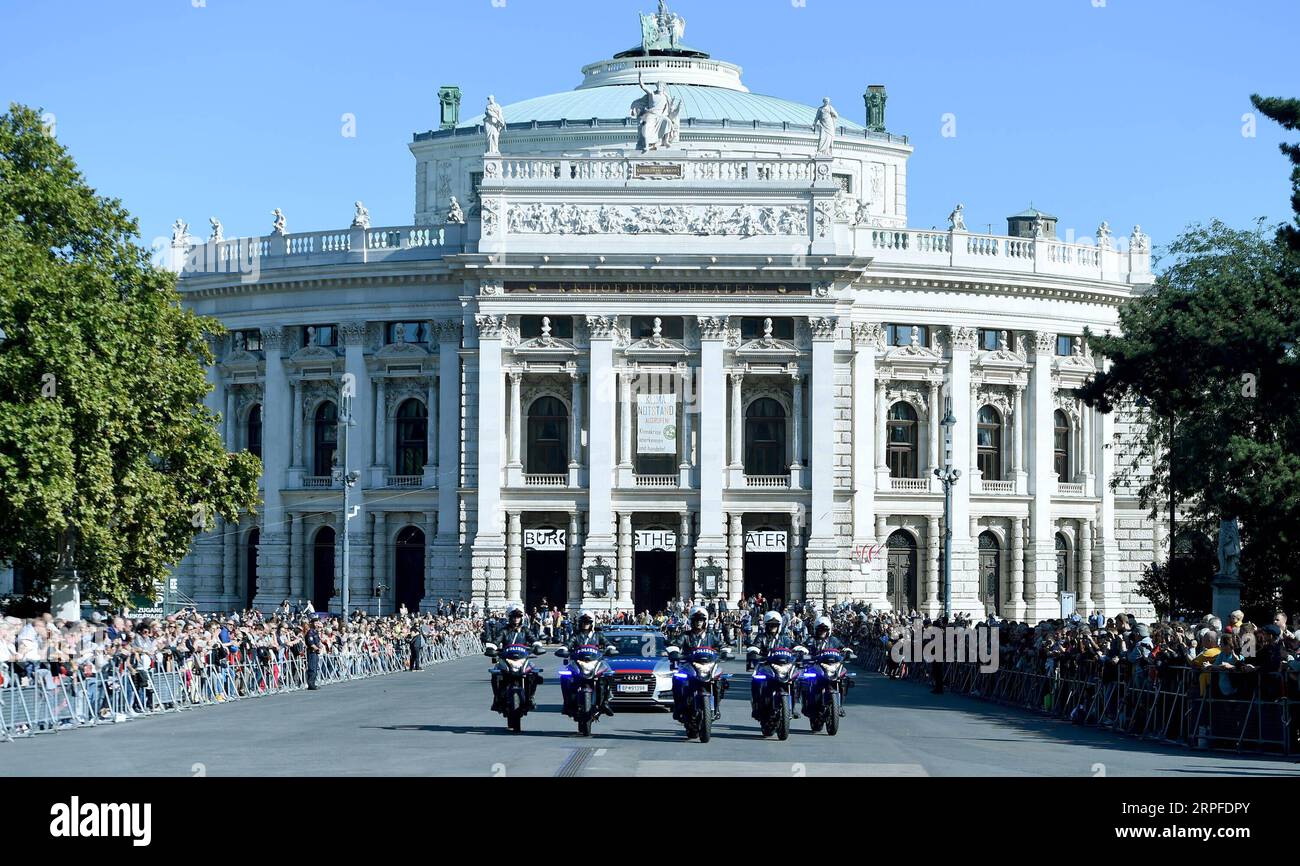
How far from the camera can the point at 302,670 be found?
5419 cm

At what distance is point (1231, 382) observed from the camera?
187ft

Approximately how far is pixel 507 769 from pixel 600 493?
59109 mm

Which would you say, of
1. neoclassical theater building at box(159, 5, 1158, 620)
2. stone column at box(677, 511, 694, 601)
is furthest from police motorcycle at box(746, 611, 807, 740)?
stone column at box(677, 511, 694, 601)

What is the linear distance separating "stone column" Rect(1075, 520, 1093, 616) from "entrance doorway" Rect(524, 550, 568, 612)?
2551 centimetres

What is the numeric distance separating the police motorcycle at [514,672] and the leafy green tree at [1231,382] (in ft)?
68.4

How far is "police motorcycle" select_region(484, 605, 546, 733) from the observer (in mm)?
35844

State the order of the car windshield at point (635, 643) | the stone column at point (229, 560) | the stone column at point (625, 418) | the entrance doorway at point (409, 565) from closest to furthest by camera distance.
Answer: the car windshield at point (635, 643)
the stone column at point (625, 418)
the entrance doorway at point (409, 565)
the stone column at point (229, 560)

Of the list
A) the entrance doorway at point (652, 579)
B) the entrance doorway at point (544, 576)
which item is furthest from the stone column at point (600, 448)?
the entrance doorway at point (652, 579)

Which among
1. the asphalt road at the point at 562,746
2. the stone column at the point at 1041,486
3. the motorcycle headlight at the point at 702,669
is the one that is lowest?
the asphalt road at the point at 562,746

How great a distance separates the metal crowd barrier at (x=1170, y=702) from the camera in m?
33.5

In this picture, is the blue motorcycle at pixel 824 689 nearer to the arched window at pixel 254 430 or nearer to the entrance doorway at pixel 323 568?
the entrance doorway at pixel 323 568
